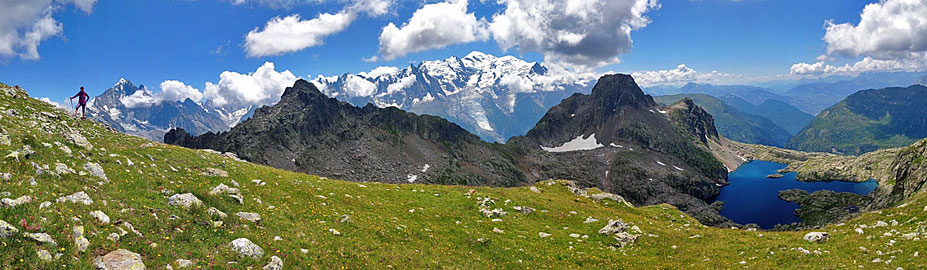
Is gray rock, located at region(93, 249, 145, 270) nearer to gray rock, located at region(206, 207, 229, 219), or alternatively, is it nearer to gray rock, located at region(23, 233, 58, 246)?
gray rock, located at region(23, 233, 58, 246)

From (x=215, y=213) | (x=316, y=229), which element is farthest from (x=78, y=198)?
(x=316, y=229)

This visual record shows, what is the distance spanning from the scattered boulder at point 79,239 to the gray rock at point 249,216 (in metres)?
7.09

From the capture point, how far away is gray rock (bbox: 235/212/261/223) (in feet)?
65.6

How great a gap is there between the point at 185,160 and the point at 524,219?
29637 millimetres

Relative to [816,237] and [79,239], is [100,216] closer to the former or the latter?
[79,239]

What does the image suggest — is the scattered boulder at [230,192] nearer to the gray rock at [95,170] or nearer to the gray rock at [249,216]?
the gray rock at [249,216]

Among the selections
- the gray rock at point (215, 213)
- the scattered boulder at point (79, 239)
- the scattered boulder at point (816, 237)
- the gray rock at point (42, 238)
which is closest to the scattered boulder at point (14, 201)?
the scattered boulder at point (79, 239)

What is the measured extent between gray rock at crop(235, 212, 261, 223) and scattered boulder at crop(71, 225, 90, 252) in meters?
7.09

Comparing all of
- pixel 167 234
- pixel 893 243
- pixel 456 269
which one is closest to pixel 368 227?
pixel 456 269

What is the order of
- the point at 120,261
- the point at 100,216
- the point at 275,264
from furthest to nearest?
the point at 275,264
the point at 100,216
the point at 120,261

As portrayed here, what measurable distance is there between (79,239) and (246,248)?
5223 millimetres

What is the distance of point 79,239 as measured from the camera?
1255 centimetres

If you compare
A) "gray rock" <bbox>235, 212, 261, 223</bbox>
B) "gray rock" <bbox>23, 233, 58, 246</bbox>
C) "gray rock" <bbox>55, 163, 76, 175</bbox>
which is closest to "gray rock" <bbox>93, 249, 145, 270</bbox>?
"gray rock" <bbox>23, 233, 58, 246</bbox>

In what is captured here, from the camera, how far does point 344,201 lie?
31109 millimetres
